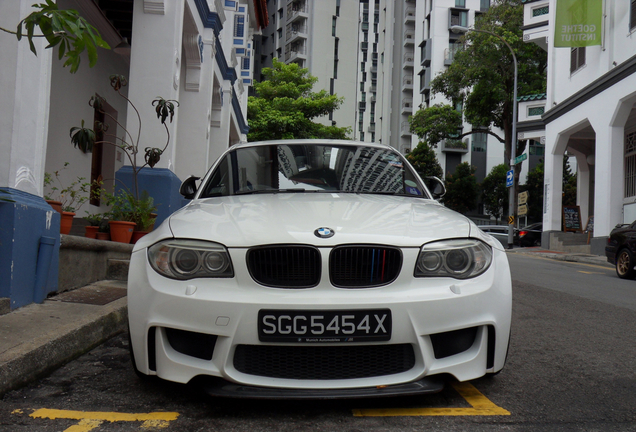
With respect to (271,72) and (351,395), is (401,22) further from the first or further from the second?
(351,395)

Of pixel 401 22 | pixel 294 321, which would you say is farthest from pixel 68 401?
pixel 401 22

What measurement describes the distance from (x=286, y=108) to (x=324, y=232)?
111 feet

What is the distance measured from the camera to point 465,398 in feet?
9.50

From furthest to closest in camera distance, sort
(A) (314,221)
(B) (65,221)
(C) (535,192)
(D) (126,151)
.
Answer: (C) (535,192) → (D) (126,151) → (B) (65,221) → (A) (314,221)

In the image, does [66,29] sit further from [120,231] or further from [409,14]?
[409,14]

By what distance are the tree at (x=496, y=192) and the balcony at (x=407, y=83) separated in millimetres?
22206

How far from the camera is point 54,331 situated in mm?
3533

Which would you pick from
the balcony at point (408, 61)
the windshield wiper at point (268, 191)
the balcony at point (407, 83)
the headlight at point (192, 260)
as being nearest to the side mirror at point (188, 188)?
the windshield wiper at point (268, 191)

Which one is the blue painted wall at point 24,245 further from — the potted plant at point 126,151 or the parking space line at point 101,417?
the potted plant at point 126,151

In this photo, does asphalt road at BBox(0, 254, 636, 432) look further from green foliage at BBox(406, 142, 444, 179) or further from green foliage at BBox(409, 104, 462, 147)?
green foliage at BBox(406, 142, 444, 179)

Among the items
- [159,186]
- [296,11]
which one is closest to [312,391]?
[159,186]

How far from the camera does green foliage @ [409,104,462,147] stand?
34.3m

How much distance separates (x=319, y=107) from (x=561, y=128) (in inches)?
646

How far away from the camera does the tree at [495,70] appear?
1244 inches
